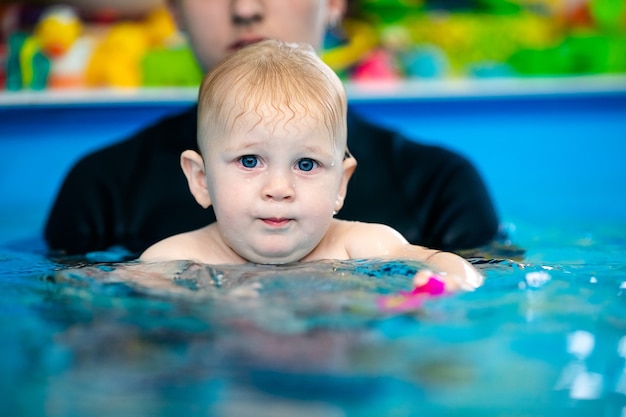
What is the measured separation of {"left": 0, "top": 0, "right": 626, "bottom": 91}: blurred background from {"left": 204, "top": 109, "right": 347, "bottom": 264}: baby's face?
1.99 m

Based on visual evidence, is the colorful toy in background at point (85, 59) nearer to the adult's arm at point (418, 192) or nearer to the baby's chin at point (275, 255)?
the adult's arm at point (418, 192)

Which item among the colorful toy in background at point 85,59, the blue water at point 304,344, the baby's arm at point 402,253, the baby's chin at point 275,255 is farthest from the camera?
the colorful toy in background at point 85,59

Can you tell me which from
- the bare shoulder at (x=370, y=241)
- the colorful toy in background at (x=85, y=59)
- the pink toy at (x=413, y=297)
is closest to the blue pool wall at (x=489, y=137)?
the colorful toy in background at (x=85, y=59)

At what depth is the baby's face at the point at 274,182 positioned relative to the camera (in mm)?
1246

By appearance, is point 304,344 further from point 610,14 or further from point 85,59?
point 610,14

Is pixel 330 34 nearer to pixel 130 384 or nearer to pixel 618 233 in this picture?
pixel 618 233

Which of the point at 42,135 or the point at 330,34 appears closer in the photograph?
the point at 42,135

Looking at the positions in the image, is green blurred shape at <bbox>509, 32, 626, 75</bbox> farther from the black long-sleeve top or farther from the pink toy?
the pink toy

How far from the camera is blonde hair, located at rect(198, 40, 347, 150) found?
125cm

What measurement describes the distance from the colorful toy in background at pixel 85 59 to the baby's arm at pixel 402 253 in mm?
1931

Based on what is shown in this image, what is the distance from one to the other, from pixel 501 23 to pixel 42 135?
1.83 metres

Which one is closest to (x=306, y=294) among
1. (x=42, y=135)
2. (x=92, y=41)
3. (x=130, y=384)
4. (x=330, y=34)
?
(x=130, y=384)

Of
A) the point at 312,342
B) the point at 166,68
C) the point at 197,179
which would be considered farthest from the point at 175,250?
the point at 166,68

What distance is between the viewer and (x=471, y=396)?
2.69 ft
